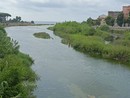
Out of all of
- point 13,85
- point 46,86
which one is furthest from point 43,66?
point 13,85

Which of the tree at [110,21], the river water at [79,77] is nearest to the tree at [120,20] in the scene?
the tree at [110,21]

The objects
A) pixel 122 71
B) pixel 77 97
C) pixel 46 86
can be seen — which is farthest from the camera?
pixel 122 71

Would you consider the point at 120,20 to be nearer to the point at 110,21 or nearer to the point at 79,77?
the point at 110,21

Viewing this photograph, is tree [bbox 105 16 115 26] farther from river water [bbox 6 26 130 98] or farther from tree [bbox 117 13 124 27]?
river water [bbox 6 26 130 98]

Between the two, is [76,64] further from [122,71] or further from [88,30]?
[88,30]

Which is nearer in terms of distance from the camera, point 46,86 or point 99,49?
point 46,86

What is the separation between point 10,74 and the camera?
21.4m

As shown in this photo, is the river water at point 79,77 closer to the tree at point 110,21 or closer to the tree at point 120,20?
the tree at point 120,20

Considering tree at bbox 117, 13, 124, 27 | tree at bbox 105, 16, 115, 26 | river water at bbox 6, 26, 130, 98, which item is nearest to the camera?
river water at bbox 6, 26, 130, 98

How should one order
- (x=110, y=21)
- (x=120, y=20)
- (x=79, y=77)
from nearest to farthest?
(x=79, y=77), (x=120, y=20), (x=110, y=21)

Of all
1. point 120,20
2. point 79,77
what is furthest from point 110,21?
point 79,77

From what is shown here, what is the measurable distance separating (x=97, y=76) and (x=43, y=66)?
26.2ft

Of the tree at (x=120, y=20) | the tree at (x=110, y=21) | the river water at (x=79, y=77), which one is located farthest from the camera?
the tree at (x=110, y=21)

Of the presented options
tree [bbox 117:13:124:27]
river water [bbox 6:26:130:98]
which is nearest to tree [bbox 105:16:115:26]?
tree [bbox 117:13:124:27]
